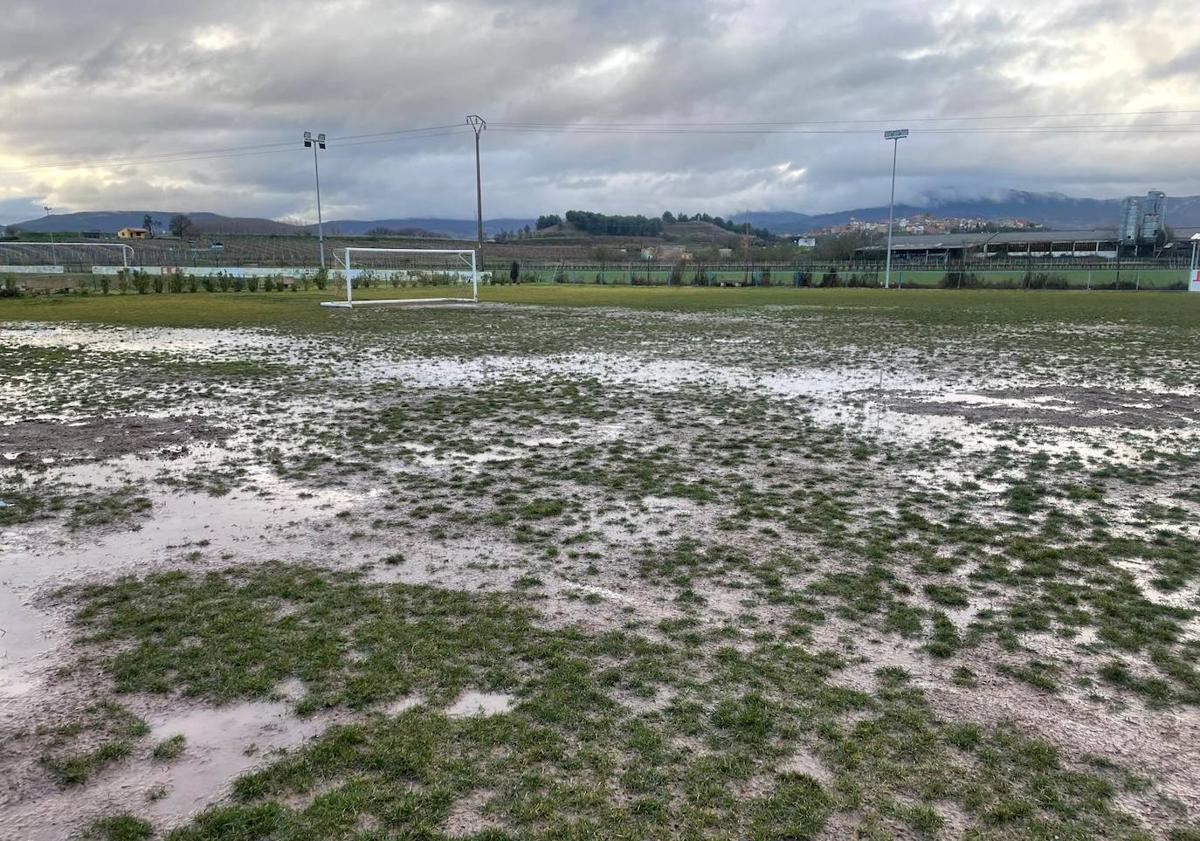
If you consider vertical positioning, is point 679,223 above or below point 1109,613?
above

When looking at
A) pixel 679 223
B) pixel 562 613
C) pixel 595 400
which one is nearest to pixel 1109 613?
pixel 562 613

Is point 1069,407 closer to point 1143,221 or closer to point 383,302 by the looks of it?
point 383,302

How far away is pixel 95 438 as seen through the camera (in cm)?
852

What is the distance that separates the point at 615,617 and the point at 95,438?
6839 mm

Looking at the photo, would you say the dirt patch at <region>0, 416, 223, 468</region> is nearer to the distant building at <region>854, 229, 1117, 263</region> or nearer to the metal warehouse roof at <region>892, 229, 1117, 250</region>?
the distant building at <region>854, 229, 1117, 263</region>

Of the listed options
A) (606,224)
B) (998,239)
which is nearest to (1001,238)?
(998,239)

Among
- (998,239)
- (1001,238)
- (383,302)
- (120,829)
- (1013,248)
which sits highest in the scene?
(1001,238)

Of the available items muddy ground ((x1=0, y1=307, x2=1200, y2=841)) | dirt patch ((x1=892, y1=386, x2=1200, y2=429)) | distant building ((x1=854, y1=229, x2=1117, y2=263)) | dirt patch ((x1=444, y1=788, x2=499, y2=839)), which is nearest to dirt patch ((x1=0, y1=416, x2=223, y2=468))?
muddy ground ((x1=0, y1=307, x2=1200, y2=841))

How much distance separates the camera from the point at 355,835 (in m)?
2.60

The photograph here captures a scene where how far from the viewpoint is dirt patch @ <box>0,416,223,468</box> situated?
25.5 ft

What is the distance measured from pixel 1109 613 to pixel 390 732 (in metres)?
3.60

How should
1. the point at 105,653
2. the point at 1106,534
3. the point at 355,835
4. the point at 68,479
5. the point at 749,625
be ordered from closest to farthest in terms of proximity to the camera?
the point at 355,835 < the point at 105,653 < the point at 749,625 < the point at 1106,534 < the point at 68,479

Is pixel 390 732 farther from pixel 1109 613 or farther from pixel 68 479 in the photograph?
pixel 68 479

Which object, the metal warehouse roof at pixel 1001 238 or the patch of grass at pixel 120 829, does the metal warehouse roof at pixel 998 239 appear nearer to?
the metal warehouse roof at pixel 1001 238
